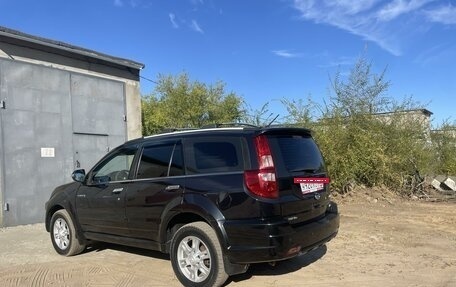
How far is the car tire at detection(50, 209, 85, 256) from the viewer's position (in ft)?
25.1

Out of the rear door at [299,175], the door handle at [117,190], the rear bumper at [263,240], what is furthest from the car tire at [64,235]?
the rear door at [299,175]

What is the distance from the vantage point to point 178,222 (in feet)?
19.8

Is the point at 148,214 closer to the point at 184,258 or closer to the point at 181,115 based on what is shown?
Result: the point at 184,258

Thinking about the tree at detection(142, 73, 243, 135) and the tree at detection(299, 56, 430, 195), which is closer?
the tree at detection(299, 56, 430, 195)

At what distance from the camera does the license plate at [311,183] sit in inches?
225

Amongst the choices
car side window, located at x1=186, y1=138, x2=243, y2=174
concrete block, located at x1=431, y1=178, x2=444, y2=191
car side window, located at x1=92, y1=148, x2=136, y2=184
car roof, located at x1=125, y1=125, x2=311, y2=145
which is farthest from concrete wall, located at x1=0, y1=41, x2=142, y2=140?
concrete block, located at x1=431, y1=178, x2=444, y2=191

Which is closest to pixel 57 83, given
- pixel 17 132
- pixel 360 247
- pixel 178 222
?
pixel 17 132

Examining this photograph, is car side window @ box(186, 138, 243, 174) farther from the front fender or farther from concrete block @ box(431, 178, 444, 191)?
concrete block @ box(431, 178, 444, 191)

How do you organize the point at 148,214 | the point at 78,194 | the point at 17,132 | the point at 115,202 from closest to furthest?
the point at 148,214, the point at 115,202, the point at 78,194, the point at 17,132

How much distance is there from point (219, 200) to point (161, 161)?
129 cm

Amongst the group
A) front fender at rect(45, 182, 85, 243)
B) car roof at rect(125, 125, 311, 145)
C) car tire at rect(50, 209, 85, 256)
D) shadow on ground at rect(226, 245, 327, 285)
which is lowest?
shadow on ground at rect(226, 245, 327, 285)

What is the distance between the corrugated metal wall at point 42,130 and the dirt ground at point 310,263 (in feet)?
5.08

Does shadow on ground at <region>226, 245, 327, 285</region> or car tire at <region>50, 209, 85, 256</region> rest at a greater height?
car tire at <region>50, 209, 85, 256</region>

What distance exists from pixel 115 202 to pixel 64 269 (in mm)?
1255
